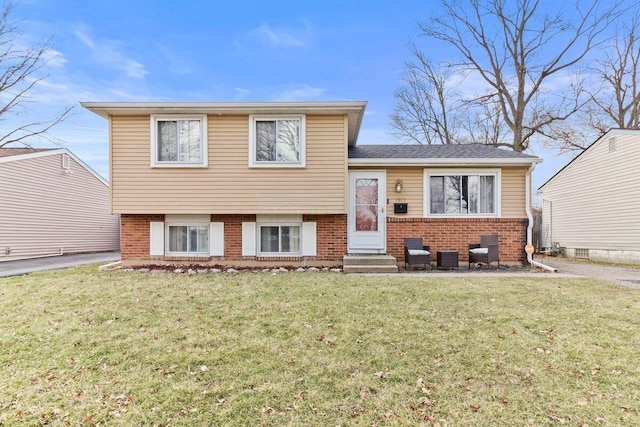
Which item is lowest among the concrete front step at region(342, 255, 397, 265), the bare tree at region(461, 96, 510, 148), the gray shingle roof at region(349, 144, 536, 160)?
the concrete front step at region(342, 255, 397, 265)

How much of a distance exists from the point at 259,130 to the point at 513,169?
7.29 metres

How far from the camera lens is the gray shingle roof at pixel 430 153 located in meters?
9.91

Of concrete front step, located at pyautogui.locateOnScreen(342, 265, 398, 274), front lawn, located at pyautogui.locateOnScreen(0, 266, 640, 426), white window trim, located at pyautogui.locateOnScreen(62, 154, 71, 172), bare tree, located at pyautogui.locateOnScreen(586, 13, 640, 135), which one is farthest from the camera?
bare tree, located at pyautogui.locateOnScreen(586, 13, 640, 135)

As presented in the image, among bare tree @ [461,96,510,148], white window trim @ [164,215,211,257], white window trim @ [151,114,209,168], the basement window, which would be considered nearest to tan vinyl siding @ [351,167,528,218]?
white window trim @ [151,114,209,168]

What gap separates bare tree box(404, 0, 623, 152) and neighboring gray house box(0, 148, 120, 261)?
20.8m

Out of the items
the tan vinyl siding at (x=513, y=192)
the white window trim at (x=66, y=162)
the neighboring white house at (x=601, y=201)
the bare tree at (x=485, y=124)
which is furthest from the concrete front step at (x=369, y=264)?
the bare tree at (x=485, y=124)

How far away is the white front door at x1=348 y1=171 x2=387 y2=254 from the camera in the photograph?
32.6 ft

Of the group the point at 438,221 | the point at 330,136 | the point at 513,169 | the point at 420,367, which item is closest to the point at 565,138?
the point at 513,169

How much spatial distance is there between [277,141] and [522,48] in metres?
17.8

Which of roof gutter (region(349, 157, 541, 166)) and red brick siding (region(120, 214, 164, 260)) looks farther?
red brick siding (region(120, 214, 164, 260))

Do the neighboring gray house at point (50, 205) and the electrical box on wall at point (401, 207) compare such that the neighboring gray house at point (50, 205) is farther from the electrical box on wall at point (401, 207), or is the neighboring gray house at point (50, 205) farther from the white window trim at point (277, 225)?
the electrical box on wall at point (401, 207)

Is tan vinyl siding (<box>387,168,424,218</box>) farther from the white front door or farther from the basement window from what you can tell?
the basement window

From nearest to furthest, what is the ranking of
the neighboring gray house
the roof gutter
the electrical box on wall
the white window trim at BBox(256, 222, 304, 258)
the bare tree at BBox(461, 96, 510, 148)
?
the roof gutter, the white window trim at BBox(256, 222, 304, 258), the electrical box on wall, the neighboring gray house, the bare tree at BBox(461, 96, 510, 148)

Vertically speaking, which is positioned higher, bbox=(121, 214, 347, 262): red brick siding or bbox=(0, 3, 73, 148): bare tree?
bbox=(0, 3, 73, 148): bare tree
